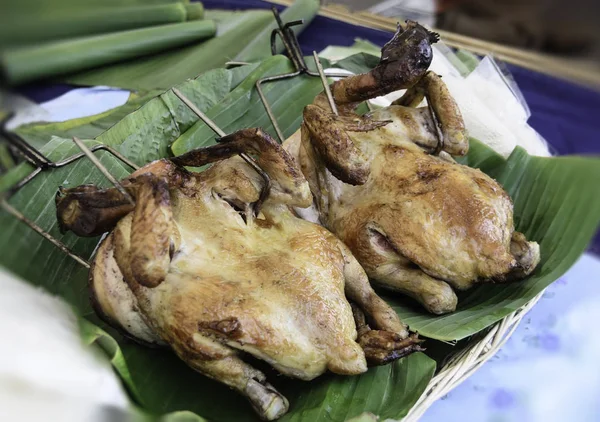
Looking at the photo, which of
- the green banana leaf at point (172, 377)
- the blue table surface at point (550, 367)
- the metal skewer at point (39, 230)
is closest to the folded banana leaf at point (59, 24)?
the metal skewer at point (39, 230)

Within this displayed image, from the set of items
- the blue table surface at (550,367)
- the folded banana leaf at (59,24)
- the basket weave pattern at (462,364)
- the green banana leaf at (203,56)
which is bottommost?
the blue table surface at (550,367)

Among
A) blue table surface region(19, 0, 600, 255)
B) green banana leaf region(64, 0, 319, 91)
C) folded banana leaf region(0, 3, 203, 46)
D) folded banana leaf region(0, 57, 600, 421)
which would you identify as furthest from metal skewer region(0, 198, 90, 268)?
green banana leaf region(64, 0, 319, 91)

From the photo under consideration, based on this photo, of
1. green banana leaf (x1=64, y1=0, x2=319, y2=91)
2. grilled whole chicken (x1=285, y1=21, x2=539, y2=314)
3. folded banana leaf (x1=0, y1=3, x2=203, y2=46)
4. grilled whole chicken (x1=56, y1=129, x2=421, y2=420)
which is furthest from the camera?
green banana leaf (x1=64, y1=0, x2=319, y2=91)

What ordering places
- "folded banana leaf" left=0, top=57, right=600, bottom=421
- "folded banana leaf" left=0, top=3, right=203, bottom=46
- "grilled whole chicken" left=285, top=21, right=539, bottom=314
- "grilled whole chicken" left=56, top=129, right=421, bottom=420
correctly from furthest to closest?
"grilled whole chicken" left=285, top=21, right=539, bottom=314
"folded banana leaf" left=0, top=57, right=600, bottom=421
"grilled whole chicken" left=56, top=129, right=421, bottom=420
"folded banana leaf" left=0, top=3, right=203, bottom=46

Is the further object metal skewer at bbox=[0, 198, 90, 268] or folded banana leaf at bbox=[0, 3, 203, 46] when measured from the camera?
metal skewer at bbox=[0, 198, 90, 268]

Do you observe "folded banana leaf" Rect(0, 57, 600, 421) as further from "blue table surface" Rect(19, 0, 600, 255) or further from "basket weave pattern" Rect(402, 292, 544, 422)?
"blue table surface" Rect(19, 0, 600, 255)

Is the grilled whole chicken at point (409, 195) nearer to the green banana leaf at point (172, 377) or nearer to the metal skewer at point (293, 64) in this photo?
the green banana leaf at point (172, 377)

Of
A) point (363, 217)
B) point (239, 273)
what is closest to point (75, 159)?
point (239, 273)
